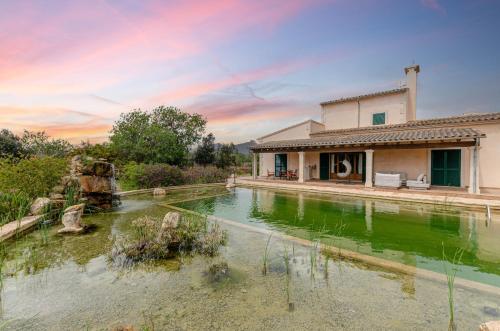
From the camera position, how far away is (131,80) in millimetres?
13367

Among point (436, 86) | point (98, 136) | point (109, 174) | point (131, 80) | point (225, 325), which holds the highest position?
point (436, 86)

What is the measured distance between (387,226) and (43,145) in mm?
A: 34886

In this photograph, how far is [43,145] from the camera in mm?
27750

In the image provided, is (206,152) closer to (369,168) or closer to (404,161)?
(369,168)

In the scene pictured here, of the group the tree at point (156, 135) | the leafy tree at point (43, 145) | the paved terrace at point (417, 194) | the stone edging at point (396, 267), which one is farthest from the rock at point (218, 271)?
the leafy tree at point (43, 145)

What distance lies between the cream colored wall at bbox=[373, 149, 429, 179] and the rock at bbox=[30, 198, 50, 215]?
691 inches

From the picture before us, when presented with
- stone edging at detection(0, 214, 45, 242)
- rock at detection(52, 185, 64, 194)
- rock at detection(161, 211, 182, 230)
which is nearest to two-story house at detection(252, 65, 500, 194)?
rock at detection(161, 211, 182, 230)

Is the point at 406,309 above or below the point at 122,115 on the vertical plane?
below

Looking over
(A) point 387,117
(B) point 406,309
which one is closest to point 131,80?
(B) point 406,309

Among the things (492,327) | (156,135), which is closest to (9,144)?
(156,135)

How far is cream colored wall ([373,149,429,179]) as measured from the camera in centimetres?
1466

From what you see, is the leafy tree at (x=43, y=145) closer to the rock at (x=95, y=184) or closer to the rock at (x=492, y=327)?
the rock at (x=95, y=184)

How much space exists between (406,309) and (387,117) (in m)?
19.7

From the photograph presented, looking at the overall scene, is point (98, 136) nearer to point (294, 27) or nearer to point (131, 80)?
point (131, 80)
